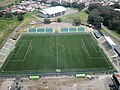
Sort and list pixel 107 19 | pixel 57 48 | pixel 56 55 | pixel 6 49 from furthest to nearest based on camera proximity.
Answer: pixel 107 19, pixel 57 48, pixel 6 49, pixel 56 55

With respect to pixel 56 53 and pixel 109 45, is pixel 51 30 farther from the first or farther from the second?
pixel 109 45

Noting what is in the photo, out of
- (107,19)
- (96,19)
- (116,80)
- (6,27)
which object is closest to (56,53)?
(116,80)

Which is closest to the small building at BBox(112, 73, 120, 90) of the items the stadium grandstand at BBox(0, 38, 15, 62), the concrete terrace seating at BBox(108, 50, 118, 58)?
the concrete terrace seating at BBox(108, 50, 118, 58)

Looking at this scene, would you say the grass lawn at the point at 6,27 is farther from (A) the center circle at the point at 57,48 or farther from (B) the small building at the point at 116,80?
(B) the small building at the point at 116,80

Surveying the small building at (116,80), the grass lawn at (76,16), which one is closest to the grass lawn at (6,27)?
the grass lawn at (76,16)

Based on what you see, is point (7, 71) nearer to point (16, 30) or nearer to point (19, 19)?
point (16, 30)

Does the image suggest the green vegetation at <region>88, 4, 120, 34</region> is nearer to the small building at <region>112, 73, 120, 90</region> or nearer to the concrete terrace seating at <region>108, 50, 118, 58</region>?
the concrete terrace seating at <region>108, 50, 118, 58</region>
